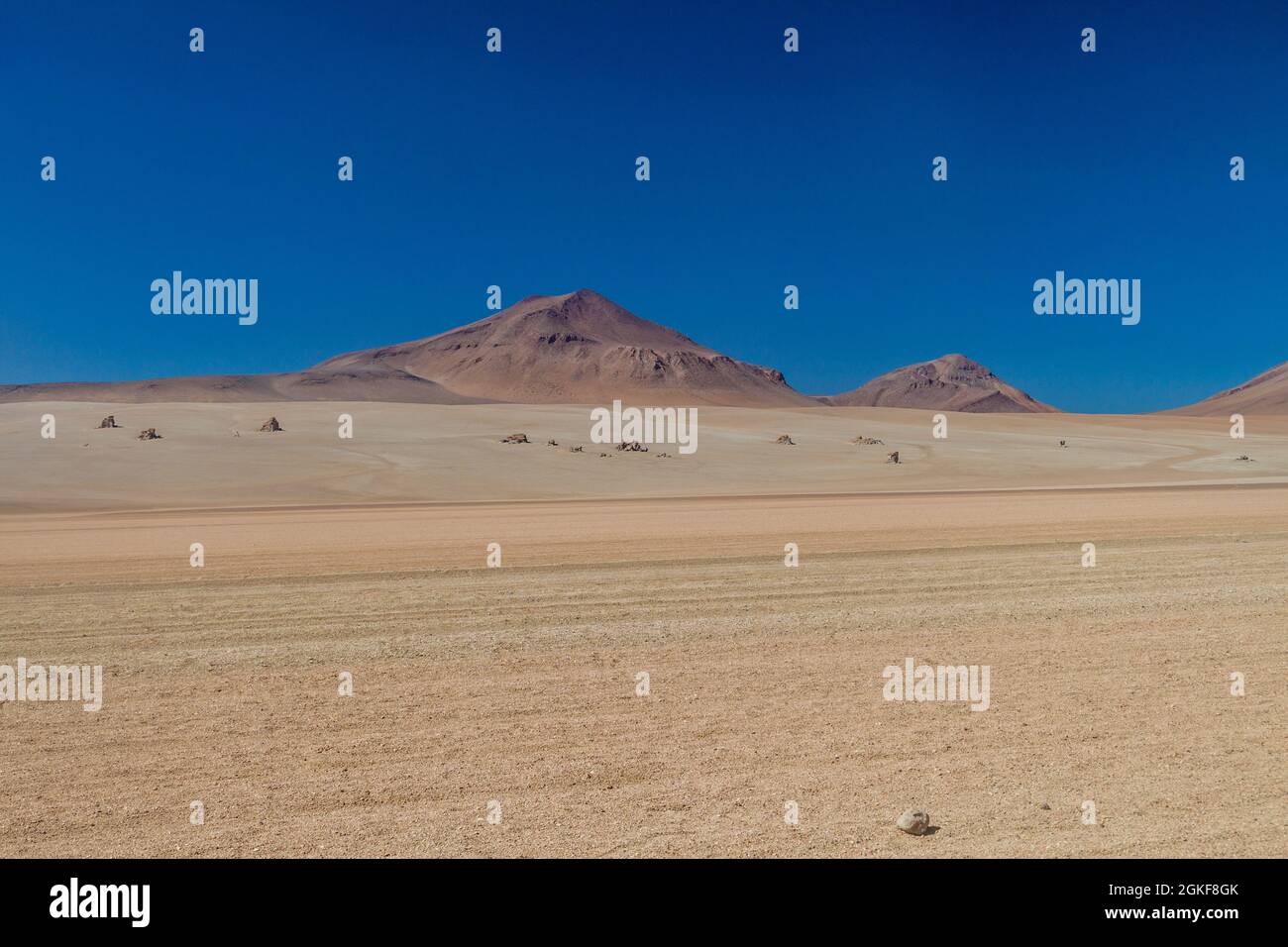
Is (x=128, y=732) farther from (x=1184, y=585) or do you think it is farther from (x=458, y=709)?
(x=1184, y=585)
